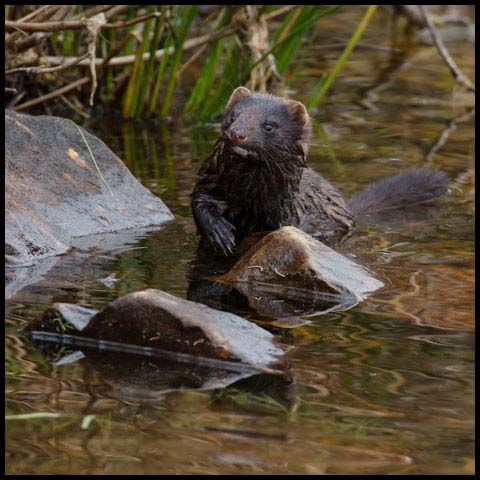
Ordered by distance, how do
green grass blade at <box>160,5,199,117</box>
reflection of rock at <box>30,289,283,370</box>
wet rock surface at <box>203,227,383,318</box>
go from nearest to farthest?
reflection of rock at <box>30,289,283,370</box> → wet rock surface at <box>203,227,383,318</box> → green grass blade at <box>160,5,199,117</box>

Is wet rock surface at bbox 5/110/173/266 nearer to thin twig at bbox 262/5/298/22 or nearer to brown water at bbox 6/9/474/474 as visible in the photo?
brown water at bbox 6/9/474/474

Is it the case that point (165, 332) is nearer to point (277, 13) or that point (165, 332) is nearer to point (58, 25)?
point (58, 25)

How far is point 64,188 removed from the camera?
6.59 m

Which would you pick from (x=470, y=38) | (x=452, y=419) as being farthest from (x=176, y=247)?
(x=470, y=38)

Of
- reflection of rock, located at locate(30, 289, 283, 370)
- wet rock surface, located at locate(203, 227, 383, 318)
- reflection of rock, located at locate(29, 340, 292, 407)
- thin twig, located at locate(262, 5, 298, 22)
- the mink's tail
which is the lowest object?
the mink's tail

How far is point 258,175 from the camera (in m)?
6.23

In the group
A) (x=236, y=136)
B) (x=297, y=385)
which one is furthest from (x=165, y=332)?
(x=236, y=136)

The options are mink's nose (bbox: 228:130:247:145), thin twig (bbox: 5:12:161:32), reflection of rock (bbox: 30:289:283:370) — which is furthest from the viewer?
thin twig (bbox: 5:12:161:32)

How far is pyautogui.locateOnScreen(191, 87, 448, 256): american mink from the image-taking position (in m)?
6.04

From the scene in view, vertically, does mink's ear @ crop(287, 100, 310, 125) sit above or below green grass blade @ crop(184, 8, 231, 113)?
above

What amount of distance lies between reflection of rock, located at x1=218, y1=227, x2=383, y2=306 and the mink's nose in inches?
18.7

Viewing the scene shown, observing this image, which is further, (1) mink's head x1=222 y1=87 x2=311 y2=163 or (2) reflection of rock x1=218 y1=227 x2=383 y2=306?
(1) mink's head x1=222 y1=87 x2=311 y2=163

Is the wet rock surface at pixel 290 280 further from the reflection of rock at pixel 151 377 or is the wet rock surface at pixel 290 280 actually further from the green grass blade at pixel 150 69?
the green grass blade at pixel 150 69

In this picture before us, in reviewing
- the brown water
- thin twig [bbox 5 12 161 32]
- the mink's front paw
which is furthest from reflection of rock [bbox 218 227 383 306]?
thin twig [bbox 5 12 161 32]
